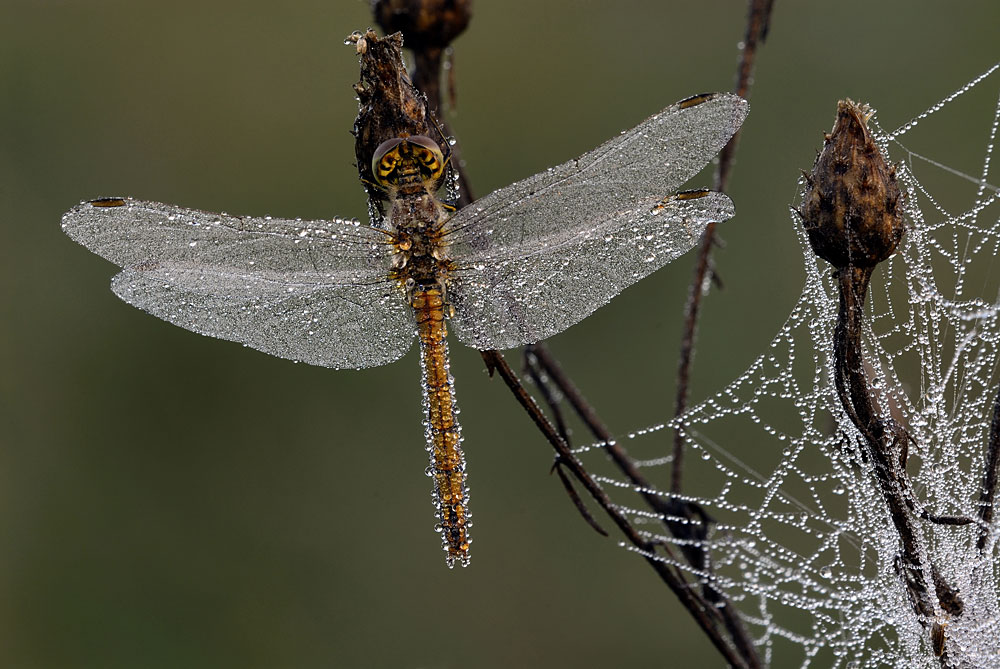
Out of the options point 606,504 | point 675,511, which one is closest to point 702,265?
point 675,511

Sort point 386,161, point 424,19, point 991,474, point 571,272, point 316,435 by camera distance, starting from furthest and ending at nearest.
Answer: point 316,435, point 424,19, point 571,272, point 386,161, point 991,474

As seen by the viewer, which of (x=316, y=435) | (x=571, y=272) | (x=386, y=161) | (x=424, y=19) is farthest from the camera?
(x=316, y=435)

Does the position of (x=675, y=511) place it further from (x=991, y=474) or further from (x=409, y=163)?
(x=409, y=163)

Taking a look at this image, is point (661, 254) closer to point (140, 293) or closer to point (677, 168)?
point (677, 168)

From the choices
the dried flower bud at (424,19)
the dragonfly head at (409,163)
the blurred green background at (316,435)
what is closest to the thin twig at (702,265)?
the dragonfly head at (409,163)

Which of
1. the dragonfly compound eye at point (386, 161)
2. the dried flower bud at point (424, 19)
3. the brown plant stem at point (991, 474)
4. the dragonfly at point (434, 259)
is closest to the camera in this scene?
the brown plant stem at point (991, 474)

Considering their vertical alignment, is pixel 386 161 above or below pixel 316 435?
below

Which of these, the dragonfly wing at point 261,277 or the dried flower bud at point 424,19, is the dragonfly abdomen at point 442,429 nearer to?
the dragonfly wing at point 261,277
